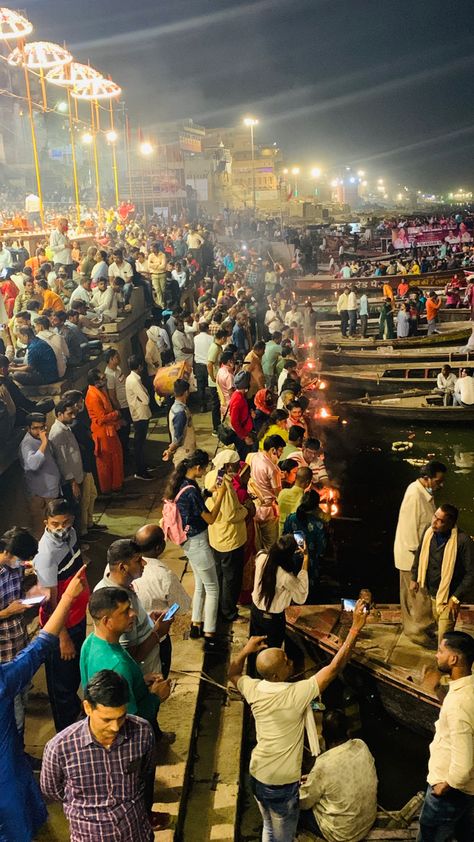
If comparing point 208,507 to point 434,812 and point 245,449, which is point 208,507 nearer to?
point 434,812

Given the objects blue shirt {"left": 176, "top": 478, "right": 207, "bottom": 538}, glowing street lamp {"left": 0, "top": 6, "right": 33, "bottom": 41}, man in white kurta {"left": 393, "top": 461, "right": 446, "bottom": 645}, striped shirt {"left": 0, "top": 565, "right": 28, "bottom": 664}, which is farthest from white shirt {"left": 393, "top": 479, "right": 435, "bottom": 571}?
glowing street lamp {"left": 0, "top": 6, "right": 33, "bottom": 41}

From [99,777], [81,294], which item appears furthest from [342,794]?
[81,294]

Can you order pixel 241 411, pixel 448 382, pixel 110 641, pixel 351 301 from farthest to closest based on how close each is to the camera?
1. pixel 351 301
2. pixel 448 382
3. pixel 241 411
4. pixel 110 641

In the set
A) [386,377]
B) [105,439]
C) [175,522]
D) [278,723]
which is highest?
[175,522]

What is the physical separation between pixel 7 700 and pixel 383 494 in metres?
9.73

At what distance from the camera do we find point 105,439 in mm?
8812

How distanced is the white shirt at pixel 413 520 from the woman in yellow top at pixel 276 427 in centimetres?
242

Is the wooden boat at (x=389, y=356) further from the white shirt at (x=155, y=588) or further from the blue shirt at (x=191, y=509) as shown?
the white shirt at (x=155, y=588)

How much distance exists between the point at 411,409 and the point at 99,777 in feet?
45.1

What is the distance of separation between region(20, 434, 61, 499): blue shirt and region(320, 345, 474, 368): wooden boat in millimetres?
13414

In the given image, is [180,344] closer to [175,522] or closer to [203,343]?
[203,343]

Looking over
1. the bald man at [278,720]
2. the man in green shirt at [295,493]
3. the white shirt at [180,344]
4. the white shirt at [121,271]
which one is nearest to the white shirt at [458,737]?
the bald man at [278,720]

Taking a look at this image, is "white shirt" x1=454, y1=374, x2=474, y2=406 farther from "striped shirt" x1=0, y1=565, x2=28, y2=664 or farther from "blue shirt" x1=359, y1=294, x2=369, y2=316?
"striped shirt" x1=0, y1=565, x2=28, y2=664

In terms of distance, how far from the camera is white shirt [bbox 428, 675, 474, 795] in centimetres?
364
